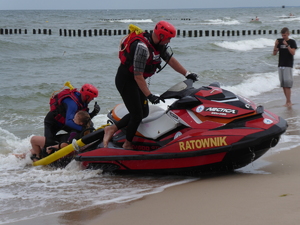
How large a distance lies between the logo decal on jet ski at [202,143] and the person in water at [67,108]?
1.68m

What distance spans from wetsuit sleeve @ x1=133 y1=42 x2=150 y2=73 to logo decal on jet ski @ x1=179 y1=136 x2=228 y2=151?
92 cm

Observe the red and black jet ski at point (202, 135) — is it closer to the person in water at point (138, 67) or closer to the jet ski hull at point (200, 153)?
the jet ski hull at point (200, 153)

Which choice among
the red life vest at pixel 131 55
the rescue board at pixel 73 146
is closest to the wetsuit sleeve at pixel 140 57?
the red life vest at pixel 131 55

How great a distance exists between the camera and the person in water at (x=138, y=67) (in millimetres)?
5055

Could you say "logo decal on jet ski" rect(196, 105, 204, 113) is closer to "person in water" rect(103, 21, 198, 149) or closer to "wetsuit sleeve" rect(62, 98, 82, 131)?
"person in water" rect(103, 21, 198, 149)

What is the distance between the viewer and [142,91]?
16.9 feet

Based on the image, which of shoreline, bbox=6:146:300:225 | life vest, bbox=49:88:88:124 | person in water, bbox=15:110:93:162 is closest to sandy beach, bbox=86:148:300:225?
shoreline, bbox=6:146:300:225

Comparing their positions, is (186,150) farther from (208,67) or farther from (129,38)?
(208,67)

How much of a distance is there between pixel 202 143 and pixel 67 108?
6.90 ft

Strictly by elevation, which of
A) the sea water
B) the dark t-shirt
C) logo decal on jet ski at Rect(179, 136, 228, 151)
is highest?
the dark t-shirt

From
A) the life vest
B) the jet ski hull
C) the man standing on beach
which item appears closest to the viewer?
the jet ski hull

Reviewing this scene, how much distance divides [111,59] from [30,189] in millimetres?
16558

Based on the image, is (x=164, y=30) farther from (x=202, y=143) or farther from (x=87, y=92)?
(x=87, y=92)

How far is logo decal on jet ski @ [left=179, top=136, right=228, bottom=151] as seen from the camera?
4879mm
